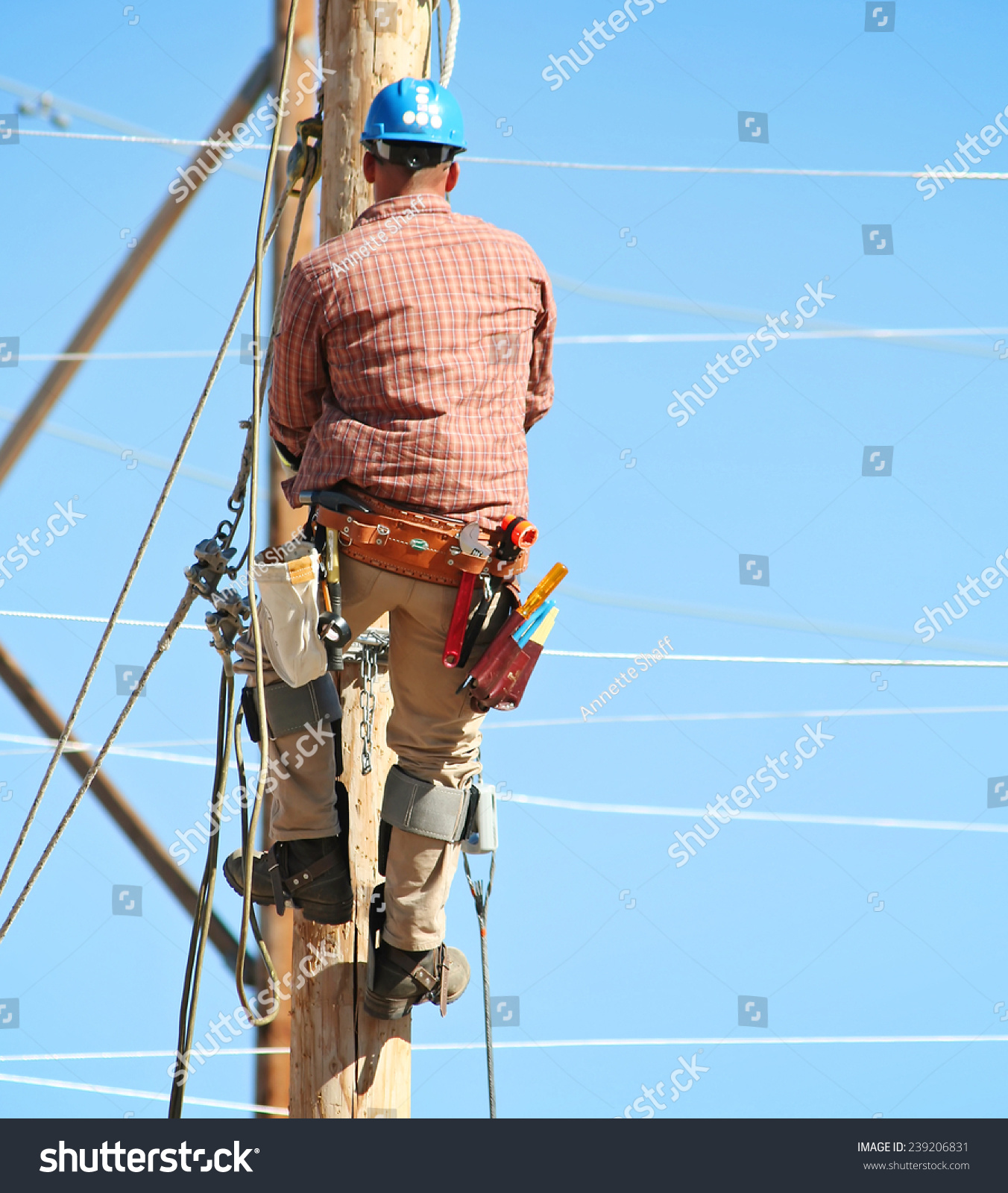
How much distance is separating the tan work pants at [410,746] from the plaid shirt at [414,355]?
20cm

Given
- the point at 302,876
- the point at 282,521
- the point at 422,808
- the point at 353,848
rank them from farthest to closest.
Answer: the point at 282,521 → the point at 353,848 → the point at 302,876 → the point at 422,808

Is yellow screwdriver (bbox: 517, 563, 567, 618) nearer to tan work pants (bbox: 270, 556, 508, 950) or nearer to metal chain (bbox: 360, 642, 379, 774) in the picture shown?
tan work pants (bbox: 270, 556, 508, 950)

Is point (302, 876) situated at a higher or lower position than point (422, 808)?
lower

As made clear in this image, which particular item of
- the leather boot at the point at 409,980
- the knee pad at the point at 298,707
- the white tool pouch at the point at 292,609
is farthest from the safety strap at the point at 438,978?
the white tool pouch at the point at 292,609

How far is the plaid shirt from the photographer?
9.59 ft

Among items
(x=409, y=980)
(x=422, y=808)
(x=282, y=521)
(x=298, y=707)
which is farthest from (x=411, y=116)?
(x=282, y=521)

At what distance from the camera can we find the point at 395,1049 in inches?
135

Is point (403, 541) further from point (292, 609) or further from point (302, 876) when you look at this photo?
point (302, 876)

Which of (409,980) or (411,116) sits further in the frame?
(409,980)

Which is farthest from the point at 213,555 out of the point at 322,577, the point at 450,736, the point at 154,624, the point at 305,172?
the point at 154,624

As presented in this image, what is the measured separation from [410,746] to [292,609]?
16.4 inches

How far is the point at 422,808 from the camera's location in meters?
3.10

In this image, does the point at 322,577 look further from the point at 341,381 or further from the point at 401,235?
the point at 401,235

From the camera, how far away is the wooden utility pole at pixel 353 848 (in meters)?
3.35
